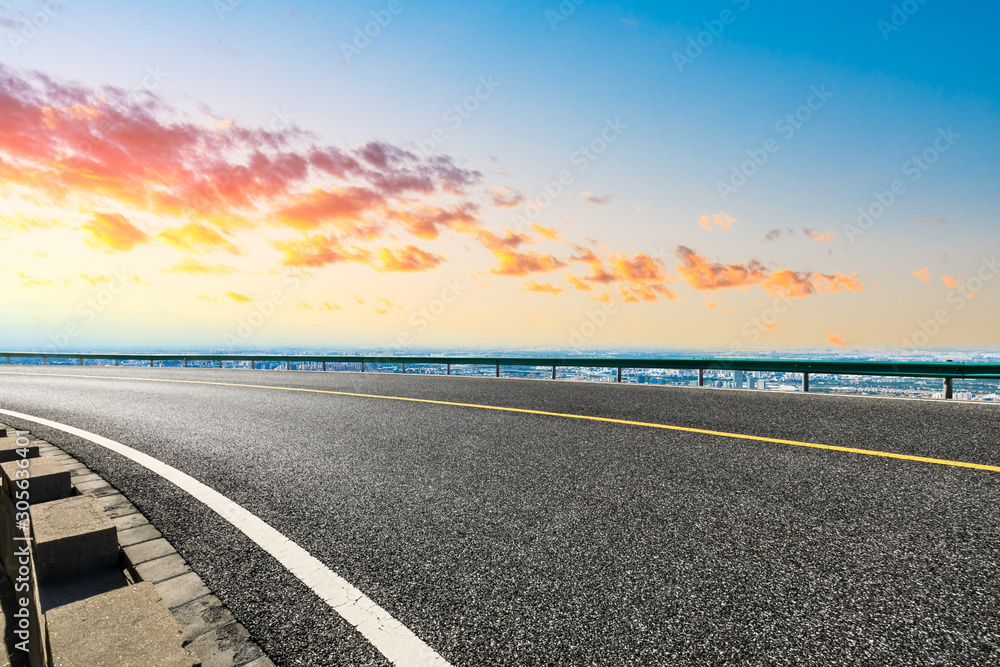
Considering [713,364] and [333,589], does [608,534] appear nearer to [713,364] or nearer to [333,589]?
[333,589]

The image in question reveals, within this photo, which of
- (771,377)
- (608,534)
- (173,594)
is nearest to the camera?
(173,594)

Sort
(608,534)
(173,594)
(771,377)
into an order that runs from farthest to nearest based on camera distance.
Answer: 1. (771,377)
2. (608,534)
3. (173,594)

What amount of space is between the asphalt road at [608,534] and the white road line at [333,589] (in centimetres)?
6

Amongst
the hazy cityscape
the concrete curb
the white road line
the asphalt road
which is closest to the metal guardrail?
the hazy cityscape

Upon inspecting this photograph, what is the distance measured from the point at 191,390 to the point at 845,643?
43.8ft

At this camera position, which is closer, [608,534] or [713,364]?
[608,534]

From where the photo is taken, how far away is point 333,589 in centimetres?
281

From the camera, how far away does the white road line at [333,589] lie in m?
2.26

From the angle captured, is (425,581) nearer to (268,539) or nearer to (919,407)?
(268,539)

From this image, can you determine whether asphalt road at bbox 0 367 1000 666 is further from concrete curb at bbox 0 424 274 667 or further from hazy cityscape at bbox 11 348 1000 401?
hazy cityscape at bbox 11 348 1000 401

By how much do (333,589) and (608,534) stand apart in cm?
172

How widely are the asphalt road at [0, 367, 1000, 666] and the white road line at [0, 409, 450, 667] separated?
0.06 metres

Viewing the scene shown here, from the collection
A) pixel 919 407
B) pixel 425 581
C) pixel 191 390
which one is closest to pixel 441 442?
pixel 425 581

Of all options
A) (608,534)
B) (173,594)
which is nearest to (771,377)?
(608,534)
